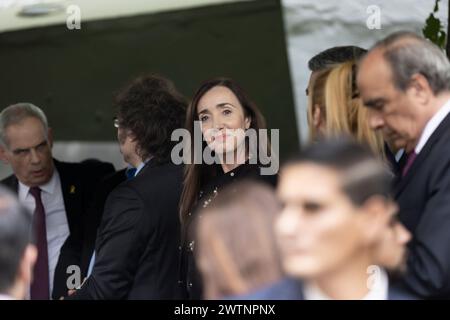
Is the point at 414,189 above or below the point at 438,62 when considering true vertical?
below

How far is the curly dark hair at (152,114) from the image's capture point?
11.9 feet

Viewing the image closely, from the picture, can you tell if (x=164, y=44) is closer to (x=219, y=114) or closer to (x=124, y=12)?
(x=124, y=12)

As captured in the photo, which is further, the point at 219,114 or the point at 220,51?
the point at 220,51

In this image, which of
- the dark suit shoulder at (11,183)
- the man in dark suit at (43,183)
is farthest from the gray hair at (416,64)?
the dark suit shoulder at (11,183)

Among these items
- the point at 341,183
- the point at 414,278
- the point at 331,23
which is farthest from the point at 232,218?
the point at 331,23

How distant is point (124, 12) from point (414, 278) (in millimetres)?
3425

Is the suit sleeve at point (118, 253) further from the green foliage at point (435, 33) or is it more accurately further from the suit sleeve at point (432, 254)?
the green foliage at point (435, 33)

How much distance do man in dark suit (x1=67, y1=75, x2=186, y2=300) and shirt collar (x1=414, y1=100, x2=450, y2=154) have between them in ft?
3.63

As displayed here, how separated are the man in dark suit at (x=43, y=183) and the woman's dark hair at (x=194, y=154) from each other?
81 centimetres

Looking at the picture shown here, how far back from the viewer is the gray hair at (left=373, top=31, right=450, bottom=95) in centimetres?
265

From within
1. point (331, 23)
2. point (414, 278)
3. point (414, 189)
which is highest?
point (331, 23)

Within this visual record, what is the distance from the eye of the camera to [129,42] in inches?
223

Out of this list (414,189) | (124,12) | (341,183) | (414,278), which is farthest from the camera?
(124,12)

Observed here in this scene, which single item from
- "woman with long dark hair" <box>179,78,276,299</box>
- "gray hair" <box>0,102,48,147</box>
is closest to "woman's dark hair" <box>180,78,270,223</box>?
"woman with long dark hair" <box>179,78,276,299</box>
